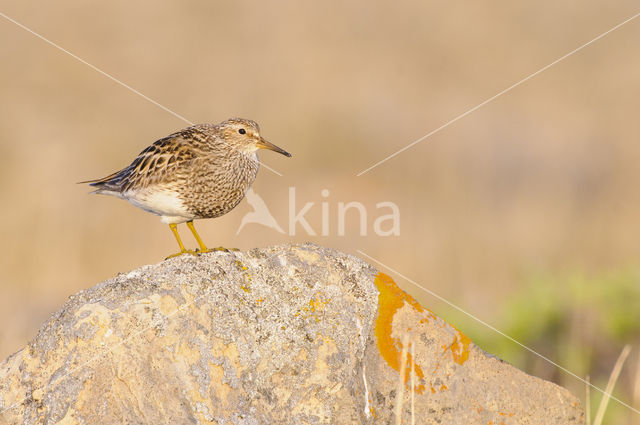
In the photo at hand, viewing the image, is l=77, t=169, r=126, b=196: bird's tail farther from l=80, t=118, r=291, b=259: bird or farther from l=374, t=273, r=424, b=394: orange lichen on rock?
l=374, t=273, r=424, b=394: orange lichen on rock

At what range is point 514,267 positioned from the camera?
15.8m

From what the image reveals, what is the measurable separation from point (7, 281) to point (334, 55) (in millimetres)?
17629

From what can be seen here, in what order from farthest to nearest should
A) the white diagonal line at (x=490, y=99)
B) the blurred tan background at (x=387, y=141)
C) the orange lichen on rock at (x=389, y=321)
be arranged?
1. the white diagonal line at (x=490, y=99)
2. the blurred tan background at (x=387, y=141)
3. the orange lichen on rock at (x=389, y=321)

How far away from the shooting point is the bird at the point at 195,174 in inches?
274

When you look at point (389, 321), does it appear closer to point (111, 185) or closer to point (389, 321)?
point (389, 321)

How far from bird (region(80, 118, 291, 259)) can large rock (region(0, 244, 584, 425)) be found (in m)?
1.29

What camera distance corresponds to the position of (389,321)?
5.75 m

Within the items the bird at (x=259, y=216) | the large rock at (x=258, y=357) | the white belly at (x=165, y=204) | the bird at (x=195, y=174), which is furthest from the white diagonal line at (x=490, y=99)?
the large rock at (x=258, y=357)

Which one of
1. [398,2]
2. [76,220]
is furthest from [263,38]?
[76,220]

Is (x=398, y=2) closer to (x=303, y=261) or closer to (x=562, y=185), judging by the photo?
(x=562, y=185)

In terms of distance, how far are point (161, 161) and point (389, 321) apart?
8.52ft

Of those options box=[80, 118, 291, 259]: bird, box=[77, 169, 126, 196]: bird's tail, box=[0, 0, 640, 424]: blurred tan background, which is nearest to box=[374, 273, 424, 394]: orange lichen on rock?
box=[80, 118, 291, 259]: bird

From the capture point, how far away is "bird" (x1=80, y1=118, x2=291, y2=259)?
6.96 metres

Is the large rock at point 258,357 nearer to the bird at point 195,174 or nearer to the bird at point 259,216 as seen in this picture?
the bird at point 195,174
